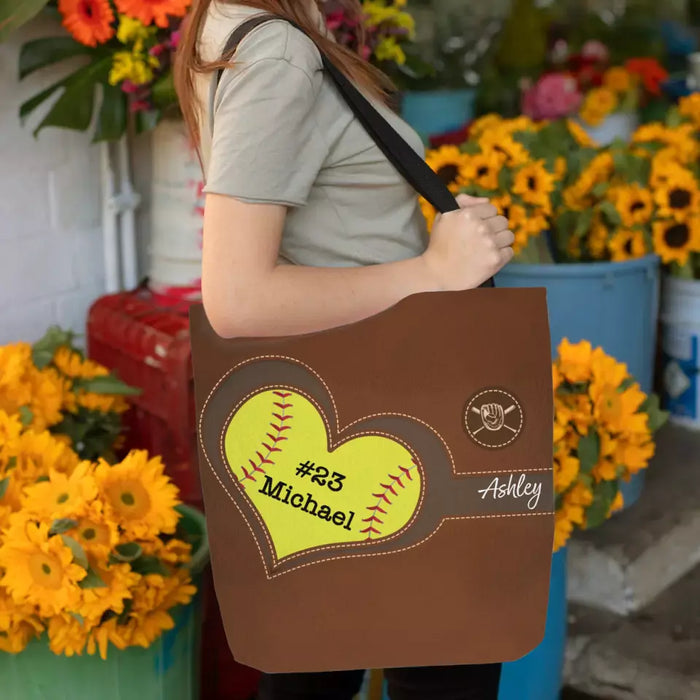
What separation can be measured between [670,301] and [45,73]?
1459mm

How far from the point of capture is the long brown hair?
2.74 ft

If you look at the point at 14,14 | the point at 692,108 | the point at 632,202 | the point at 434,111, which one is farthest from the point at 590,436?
the point at 692,108

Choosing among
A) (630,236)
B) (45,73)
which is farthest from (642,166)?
(45,73)

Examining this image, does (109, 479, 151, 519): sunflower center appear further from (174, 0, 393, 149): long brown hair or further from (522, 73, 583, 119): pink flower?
(522, 73, 583, 119): pink flower

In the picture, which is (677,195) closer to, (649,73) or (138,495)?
(649,73)

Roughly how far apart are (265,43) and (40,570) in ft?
1.95

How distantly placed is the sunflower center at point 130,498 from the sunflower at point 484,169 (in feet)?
3.02

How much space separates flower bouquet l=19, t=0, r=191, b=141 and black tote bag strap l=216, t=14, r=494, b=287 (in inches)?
27.4

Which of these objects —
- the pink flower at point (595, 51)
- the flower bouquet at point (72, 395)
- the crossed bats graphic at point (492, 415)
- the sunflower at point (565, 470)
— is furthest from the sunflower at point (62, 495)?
the pink flower at point (595, 51)

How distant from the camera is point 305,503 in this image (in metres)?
0.81

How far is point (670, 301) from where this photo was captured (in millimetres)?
2303

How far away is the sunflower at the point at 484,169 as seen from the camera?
176 cm

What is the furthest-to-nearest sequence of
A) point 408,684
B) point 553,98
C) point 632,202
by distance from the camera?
point 553,98
point 632,202
point 408,684

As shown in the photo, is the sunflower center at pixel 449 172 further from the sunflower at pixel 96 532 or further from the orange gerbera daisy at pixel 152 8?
the sunflower at pixel 96 532
